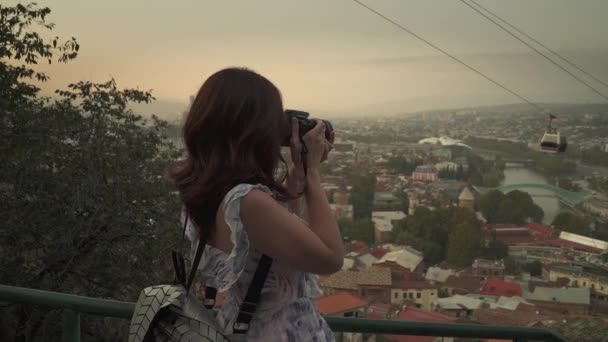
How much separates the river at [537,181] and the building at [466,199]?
4.07m

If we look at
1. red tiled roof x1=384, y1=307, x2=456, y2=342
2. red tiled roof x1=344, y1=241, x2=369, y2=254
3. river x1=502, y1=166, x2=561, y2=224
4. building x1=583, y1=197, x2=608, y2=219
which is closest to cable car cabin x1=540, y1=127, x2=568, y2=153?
red tiled roof x1=384, y1=307, x2=456, y2=342

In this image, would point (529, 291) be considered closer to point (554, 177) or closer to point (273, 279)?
point (554, 177)

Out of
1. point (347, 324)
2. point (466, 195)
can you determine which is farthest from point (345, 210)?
point (347, 324)

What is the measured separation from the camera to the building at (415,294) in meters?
21.8

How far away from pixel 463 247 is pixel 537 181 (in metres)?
16.0

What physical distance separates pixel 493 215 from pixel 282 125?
38081 mm

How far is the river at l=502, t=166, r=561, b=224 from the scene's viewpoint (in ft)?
126

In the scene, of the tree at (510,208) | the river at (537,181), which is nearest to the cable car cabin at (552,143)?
the tree at (510,208)

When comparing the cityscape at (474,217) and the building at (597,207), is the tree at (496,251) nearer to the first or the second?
the cityscape at (474,217)

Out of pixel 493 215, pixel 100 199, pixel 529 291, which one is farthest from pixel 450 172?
pixel 100 199

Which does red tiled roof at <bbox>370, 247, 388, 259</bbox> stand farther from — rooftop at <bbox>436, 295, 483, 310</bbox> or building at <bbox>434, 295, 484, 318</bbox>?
building at <bbox>434, 295, 484, 318</bbox>

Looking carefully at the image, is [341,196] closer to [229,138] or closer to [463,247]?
[463,247]

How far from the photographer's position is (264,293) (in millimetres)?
949

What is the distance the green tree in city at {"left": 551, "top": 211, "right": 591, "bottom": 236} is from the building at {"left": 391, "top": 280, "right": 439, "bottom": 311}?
15.3 meters
